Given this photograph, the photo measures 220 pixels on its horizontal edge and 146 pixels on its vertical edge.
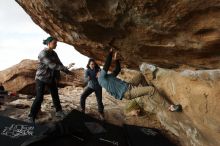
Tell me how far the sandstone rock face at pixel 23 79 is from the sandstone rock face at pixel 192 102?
22.0 ft

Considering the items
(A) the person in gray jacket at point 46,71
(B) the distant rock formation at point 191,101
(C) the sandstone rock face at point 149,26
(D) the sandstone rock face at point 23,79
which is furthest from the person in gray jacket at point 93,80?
(D) the sandstone rock face at point 23,79

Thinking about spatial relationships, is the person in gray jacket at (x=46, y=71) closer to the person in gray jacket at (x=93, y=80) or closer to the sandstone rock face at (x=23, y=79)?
the person in gray jacket at (x=93, y=80)

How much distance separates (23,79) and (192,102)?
10482mm

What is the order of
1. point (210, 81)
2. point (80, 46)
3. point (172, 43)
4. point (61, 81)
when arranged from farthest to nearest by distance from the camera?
point (61, 81)
point (80, 46)
point (172, 43)
point (210, 81)

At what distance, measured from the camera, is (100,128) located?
31.0ft

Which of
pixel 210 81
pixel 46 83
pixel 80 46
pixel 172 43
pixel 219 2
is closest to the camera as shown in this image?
pixel 219 2

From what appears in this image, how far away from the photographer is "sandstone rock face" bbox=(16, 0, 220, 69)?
7.95 meters

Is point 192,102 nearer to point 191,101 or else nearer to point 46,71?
point 191,101

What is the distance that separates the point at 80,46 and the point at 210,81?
5714mm

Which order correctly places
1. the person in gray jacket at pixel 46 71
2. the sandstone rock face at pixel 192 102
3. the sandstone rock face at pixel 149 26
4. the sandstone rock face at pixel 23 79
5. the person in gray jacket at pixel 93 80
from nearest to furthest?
the sandstone rock face at pixel 192 102
the sandstone rock face at pixel 149 26
the person in gray jacket at pixel 46 71
the person in gray jacket at pixel 93 80
the sandstone rock face at pixel 23 79

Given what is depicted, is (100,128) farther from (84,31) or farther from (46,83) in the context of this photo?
(84,31)

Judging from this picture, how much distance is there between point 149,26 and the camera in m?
8.85

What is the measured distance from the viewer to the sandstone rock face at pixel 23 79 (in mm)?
17031

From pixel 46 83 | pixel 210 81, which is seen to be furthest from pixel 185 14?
pixel 46 83
